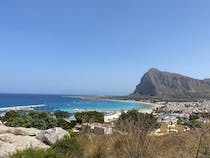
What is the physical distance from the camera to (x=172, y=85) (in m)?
151

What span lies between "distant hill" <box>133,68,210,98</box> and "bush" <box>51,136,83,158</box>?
139 meters

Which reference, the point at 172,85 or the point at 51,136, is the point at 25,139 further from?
the point at 172,85

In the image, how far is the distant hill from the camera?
146 metres

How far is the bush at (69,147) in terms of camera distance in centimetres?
582

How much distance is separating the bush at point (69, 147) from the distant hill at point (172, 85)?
457 feet

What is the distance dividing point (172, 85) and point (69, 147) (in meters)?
149

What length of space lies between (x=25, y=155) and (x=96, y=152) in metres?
1.79

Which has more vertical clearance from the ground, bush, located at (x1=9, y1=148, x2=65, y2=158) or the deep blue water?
bush, located at (x1=9, y1=148, x2=65, y2=158)

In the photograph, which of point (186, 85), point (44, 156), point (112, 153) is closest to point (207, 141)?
point (112, 153)

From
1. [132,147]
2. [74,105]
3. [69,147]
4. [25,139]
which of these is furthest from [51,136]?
[74,105]

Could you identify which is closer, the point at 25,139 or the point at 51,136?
the point at 25,139

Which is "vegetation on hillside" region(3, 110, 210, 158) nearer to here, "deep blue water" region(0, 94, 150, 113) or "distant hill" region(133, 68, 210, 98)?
"deep blue water" region(0, 94, 150, 113)

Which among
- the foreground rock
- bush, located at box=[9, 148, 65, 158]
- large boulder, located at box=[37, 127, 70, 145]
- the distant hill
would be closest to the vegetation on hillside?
bush, located at box=[9, 148, 65, 158]

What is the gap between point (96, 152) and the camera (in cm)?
590
